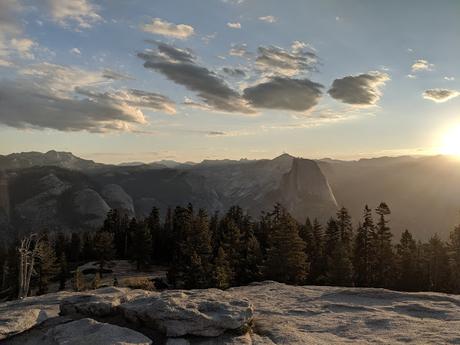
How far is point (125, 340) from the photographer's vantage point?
18781 millimetres

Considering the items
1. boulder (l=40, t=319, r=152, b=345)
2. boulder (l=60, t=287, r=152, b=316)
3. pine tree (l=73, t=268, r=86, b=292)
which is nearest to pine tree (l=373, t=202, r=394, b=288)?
pine tree (l=73, t=268, r=86, b=292)

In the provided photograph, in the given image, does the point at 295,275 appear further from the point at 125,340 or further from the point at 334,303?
the point at 125,340

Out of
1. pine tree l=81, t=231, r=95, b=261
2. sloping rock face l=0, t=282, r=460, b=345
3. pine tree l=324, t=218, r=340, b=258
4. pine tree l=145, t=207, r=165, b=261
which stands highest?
sloping rock face l=0, t=282, r=460, b=345

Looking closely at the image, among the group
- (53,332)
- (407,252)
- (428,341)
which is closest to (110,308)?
(53,332)

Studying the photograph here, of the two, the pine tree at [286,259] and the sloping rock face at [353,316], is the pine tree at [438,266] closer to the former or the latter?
the pine tree at [286,259]

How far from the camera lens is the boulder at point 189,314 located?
20281 millimetres

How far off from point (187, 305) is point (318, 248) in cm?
5800

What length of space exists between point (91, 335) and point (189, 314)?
4.56 m

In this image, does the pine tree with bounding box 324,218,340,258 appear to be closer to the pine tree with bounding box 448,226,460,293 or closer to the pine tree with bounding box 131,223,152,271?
the pine tree with bounding box 448,226,460,293

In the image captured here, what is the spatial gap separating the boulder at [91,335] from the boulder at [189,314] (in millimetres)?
1238

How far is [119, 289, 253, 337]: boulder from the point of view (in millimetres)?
20281

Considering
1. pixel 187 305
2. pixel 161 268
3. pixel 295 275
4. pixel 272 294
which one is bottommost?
pixel 161 268

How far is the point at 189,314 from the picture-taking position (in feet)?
67.6

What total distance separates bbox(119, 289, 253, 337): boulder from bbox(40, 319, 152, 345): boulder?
1238mm
